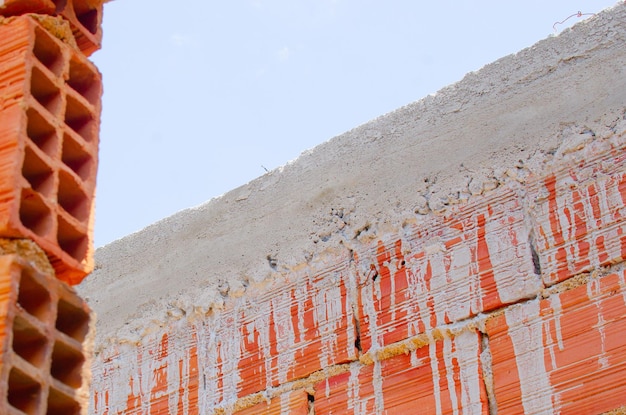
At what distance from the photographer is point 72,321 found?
74.5 inches

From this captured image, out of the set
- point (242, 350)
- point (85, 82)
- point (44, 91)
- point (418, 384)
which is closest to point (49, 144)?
point (44, 91)

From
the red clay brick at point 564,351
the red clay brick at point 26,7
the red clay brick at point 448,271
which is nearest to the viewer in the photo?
the red clay brick at point 26,7

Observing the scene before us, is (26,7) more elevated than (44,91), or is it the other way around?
(26,7)

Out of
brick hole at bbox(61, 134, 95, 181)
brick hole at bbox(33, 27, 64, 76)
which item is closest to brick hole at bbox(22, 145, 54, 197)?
brick hole at bbox(61, 134, 95, 181)

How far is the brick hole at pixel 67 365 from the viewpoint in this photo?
182 centimetres

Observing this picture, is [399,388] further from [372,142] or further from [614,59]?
[614,59]

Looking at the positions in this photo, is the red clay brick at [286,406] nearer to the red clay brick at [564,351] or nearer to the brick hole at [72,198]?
the red clay brick at [564,351]

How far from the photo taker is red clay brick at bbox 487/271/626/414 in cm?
282

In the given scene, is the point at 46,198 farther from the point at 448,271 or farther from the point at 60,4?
the point at 448,271

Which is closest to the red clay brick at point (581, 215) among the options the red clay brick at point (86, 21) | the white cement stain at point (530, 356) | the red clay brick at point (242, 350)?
the white cement stain at point (530, 356)

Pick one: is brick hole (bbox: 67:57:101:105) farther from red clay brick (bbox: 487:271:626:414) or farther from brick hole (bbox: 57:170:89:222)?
red clay brick (bbox: 487:271:626:414)

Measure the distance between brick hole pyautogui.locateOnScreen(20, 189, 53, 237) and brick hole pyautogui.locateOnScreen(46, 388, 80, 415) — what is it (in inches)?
11.4

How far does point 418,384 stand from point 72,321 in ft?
4.83

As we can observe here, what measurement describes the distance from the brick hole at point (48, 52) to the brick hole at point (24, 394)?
2.30ft
